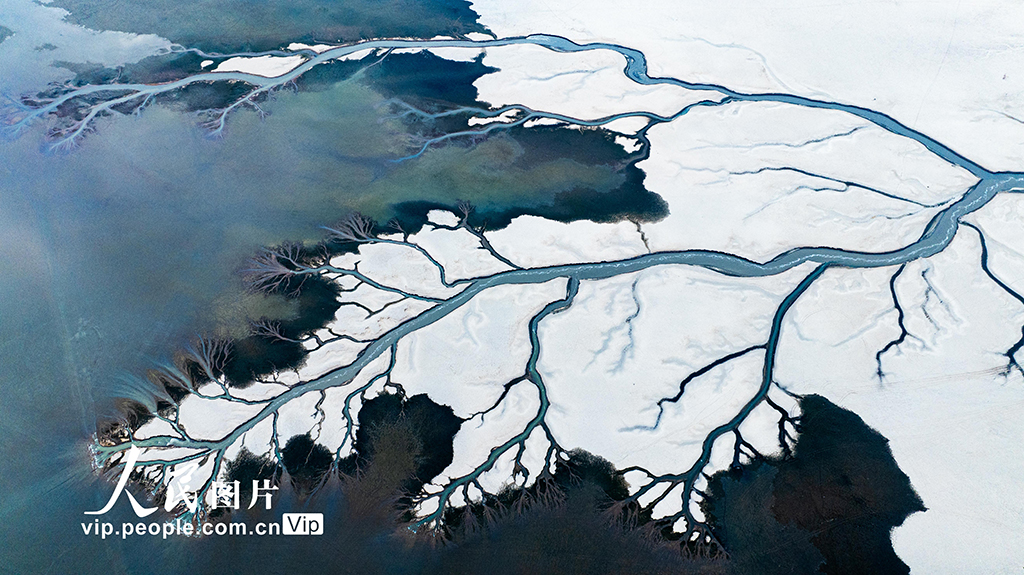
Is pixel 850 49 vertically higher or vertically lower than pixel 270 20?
lower

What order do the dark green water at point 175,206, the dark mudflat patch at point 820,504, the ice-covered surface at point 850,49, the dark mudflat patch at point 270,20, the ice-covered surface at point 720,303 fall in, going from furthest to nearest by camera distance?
the dark mudflat patch at point 270,20 < the ice-covered surface at point 850,49 < the dark green water at point 175,206 < the ice-covered surface at point 720,303 < the dark mudflat patch at point 820,504

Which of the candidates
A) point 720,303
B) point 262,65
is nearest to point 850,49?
point 720,303

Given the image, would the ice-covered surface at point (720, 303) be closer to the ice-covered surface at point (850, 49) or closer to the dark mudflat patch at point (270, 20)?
the ice-covered surface at point (850, 49)

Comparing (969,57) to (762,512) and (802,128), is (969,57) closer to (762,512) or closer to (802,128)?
(802,128)

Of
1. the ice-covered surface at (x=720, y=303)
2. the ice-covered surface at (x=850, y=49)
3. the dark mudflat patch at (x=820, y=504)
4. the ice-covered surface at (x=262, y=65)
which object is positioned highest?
the ice-covered surface at (x=262, y=65)

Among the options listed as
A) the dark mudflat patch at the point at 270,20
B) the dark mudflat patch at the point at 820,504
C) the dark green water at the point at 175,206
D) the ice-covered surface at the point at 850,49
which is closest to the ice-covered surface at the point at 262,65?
the dark mudflat patch at the point at 270,20

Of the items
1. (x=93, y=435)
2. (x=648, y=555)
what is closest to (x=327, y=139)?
(x=93, y=435)

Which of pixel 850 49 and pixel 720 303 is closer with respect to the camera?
pixel 720 303

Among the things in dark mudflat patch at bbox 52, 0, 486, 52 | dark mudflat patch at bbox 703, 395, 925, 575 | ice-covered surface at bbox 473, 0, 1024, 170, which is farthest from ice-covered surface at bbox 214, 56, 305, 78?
dark mudflat patch at bbox 703, 395, 925, 575

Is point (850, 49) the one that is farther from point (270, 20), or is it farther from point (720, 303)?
point (270, 20)
